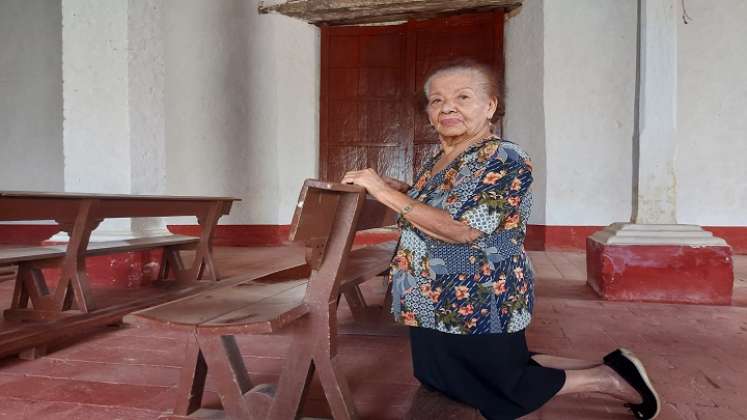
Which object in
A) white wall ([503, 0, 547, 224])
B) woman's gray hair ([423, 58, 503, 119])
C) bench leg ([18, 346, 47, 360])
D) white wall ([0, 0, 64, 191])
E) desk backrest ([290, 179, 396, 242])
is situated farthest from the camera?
white wall ([0, 0, 64, 191])

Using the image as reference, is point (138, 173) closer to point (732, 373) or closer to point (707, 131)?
point (732, 373)

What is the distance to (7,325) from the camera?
2703mm

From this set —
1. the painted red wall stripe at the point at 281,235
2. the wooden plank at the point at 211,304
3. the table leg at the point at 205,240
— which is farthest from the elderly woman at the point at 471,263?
the painted red wall stripe at the point at 281,235

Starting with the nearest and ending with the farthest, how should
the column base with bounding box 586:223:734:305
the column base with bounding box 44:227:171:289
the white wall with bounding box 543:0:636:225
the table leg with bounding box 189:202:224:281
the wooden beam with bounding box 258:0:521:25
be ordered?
the column base with bounding box 586:223:734:305 → the column base with bounding box 44:227:171:289 → the table leg with bounding box 189:202:224:281 → the white wall with bounding box 543:0:636:225 → the wooden beam with bounding box 258:0:521:25

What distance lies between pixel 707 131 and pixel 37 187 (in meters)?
8.94

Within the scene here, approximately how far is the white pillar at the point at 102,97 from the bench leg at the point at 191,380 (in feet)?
8.43

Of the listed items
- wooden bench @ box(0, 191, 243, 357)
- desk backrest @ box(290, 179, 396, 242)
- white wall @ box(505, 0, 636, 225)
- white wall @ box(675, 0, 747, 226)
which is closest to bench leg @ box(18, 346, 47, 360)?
wooden bench @ box(0, 191, 243, 357)

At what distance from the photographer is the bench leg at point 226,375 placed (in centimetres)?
156

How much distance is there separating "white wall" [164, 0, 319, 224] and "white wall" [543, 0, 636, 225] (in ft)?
10.5

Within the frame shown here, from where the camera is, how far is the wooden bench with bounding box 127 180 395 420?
1397 mm

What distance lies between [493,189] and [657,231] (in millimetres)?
2924

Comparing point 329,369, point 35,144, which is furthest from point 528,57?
point 35,144

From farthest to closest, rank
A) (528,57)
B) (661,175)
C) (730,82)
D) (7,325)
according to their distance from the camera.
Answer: (528,57), (730,82), (661,175), (7,325)

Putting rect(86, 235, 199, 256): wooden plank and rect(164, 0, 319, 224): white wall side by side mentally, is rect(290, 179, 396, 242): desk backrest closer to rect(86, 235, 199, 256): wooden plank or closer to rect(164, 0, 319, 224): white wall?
rect(86, 235, 199, 256): wooden plank
